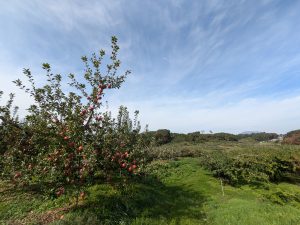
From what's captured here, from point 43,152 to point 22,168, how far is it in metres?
0.88

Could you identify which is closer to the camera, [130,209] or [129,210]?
[129,210]

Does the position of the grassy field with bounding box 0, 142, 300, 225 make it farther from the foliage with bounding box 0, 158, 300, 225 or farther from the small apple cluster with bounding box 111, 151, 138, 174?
the small apple cluster with bounding box 111, 151, 138, 174

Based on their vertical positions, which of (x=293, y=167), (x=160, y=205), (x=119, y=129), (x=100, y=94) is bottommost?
(x=160, y=205)

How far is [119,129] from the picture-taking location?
34.8ft

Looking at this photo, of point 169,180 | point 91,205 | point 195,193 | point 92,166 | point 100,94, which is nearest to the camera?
point 92,166

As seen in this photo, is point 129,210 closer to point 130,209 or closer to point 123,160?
point 130,209

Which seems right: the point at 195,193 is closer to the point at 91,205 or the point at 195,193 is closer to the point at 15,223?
the point at 91,205

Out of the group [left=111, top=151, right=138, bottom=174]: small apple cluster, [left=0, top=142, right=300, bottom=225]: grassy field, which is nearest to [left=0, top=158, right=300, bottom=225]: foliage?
[left=0, top=142, right=300, bottom=225]: grassy field

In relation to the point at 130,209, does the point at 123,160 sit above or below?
above

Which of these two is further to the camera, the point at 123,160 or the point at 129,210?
the point at 129,210

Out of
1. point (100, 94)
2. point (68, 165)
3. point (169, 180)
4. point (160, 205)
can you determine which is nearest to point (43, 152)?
point (68, 165)

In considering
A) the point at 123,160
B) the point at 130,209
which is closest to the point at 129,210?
the point at 130,209

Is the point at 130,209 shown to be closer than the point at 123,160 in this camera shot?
No

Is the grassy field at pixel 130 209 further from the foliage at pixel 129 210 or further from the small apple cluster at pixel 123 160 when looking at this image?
the small apple cluster at pixel 123 160
